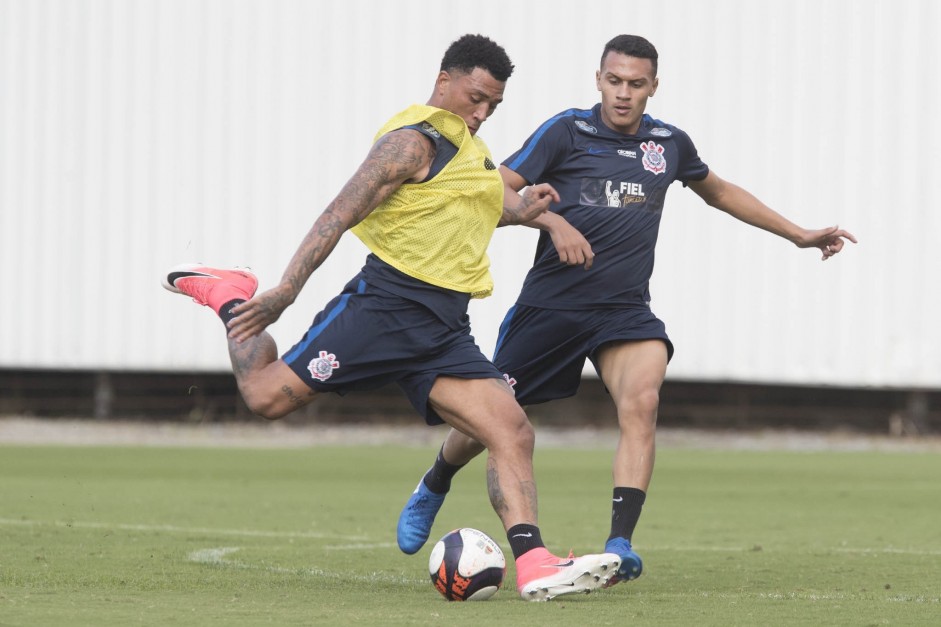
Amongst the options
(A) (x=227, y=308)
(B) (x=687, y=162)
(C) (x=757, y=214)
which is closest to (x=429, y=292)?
(A) (x=227, y=308)

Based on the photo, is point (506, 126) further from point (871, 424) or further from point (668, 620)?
point (668, 620)

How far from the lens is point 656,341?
6.88m

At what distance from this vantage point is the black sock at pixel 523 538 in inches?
231

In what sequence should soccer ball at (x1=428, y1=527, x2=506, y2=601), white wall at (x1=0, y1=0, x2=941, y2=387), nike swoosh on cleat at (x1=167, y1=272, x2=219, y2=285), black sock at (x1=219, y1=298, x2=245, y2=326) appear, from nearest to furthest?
soccer ball at (x1=428, y1=527, x2=506, y2=601), black sock at (x1=219, y1=298, x2=245, y2=326), nike swoosh on cleat at (x1=167, y1=272, x2=219, y2=285), white wall at (x1=0, y1=0, x2=941, y2=387)

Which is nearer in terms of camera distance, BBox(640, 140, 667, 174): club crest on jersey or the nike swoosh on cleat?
the nike swoosh on cleat

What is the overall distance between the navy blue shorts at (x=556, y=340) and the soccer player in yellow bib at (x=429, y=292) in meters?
0.89

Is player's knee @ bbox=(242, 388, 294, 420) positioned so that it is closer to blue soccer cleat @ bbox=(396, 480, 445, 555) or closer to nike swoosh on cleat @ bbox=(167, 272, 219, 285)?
nike swoosh on cleat @ bbox=(167, 272, 219, 285)

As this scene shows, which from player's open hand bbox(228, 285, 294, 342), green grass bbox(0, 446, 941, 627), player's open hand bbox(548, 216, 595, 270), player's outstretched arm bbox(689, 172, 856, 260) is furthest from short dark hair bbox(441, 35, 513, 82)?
green grass bbox(0, 446, 941, 627)

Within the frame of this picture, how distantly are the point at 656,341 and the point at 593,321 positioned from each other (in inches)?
11.7

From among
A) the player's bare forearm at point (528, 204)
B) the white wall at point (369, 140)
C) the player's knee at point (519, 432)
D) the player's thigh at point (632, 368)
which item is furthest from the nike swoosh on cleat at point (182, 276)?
the white wall at point (369, 140)

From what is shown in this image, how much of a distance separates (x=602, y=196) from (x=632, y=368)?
0.78m

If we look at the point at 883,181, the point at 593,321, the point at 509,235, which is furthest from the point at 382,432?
the point at 593,321

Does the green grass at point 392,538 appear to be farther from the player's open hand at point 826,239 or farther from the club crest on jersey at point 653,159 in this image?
the club crest on jersey at point 653,159

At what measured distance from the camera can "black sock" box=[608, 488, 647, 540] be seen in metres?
6.31
